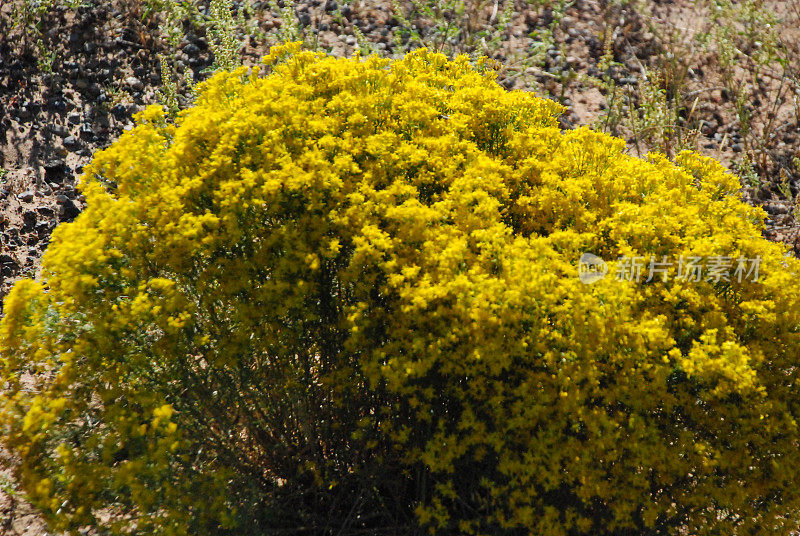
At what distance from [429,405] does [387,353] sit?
11.8 inches

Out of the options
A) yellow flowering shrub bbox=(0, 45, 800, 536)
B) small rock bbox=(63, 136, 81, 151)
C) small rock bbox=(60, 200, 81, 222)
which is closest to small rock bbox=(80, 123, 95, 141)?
small rock bbox=(63, 136, 81, 151)

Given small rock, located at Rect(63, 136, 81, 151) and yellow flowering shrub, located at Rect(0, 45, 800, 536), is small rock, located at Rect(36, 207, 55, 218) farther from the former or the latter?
yellow flowering shrub, located at Rect(0, 45, 800, 536)

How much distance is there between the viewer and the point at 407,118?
318 cm

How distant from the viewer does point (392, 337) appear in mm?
2668

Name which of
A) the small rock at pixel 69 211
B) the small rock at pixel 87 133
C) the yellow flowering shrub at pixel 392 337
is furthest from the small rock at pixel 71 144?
the yellow flowering shrub at pixel 392 337

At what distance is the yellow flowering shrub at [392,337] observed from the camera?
8.39 feet

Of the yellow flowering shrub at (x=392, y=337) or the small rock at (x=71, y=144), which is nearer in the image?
the yellow flowering shrub at (x=392, y=337)

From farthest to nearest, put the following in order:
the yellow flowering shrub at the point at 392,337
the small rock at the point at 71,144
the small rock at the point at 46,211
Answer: the small rock at the point at 71,144
the small rock at the point at 46,211
the yellow flowering shrub at the point at 392,337

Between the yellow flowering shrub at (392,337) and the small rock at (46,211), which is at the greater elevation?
the yellow flowering shrub at (392,337)

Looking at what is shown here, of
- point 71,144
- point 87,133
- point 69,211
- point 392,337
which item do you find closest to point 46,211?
point 69,211

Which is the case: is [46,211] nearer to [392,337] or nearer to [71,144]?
[71,144]

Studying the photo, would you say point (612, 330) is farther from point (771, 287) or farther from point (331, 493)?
point (331, 493)

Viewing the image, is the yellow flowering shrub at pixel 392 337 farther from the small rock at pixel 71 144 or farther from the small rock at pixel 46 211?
the small rock at pixel 71 144

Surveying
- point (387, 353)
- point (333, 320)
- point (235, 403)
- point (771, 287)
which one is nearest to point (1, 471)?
point (235, 403)
